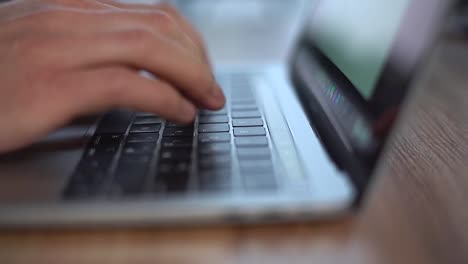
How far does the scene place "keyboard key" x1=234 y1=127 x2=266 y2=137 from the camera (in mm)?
448

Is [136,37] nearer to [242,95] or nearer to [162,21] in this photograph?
[162,21]

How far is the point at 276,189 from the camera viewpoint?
0.34 metres

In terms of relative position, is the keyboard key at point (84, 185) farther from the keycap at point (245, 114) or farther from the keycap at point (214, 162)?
the keycap at point (245, 114)

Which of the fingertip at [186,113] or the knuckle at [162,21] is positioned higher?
the knuckle at [162,21]

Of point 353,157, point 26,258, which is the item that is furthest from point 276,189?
point 26,258

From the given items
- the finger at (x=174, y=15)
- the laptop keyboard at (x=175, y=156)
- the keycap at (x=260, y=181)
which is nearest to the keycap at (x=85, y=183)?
the laptop keyboard at (x=175, y=156)

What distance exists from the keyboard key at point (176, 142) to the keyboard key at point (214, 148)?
0.01 metres

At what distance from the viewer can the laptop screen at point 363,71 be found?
331 mm

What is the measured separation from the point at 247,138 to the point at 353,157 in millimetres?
109

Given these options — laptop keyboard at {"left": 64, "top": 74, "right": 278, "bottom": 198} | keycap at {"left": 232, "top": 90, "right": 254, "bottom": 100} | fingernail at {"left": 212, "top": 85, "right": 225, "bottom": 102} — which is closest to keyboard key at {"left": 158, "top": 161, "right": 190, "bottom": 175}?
laptop keyboard at {"left": 64, "top": 74, "right": 278, "bottom": 198}

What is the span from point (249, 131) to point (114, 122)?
0.45 ft

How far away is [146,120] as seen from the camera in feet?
1.59

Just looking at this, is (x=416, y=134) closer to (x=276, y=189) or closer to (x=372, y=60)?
(x=372, y=60)

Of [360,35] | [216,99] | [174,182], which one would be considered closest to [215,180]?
[174,182]
